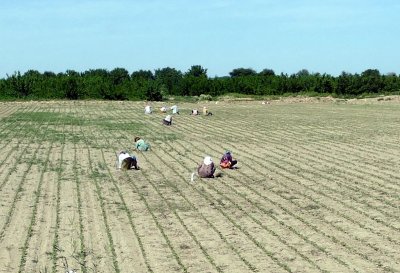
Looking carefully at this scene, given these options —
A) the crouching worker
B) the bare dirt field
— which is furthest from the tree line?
the crouching worker

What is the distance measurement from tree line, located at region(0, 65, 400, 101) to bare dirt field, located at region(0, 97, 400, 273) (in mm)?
41854

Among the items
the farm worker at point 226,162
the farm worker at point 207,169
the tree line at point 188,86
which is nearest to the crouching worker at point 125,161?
the farm worker at point 207,169

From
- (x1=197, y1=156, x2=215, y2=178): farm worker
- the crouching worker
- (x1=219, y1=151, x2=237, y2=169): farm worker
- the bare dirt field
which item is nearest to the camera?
the bare dirt field

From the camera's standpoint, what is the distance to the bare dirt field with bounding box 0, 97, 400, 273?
10.2 metres

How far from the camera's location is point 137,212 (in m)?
13.5

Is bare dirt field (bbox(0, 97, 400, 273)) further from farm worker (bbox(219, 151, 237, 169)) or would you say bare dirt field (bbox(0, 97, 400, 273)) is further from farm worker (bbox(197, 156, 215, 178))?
farm worker (bbox(219, 151, 237, 169))

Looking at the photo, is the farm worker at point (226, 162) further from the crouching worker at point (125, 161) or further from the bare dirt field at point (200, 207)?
the crouching worker at point (125, 161)

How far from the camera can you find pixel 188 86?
259ft

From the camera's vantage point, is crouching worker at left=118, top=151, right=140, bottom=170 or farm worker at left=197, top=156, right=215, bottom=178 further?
crouching worker at left=118, top=151, right=140, bottom=170

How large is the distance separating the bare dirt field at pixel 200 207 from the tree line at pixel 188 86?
41.9m

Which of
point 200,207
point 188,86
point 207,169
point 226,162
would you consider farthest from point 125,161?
point 188,86

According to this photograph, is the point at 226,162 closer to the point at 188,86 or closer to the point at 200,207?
the point at 200,207

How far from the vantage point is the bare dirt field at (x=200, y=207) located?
33.5 ft

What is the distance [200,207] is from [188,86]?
65228 mm
